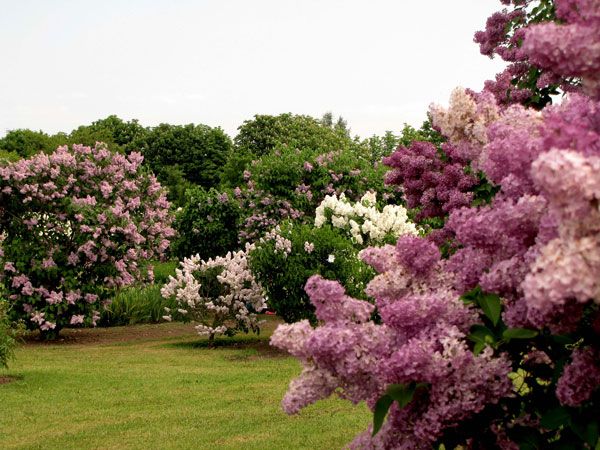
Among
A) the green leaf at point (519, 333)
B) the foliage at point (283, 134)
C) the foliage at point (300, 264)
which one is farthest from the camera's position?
the foliage at point (283, 134)

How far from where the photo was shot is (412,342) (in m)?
2.92

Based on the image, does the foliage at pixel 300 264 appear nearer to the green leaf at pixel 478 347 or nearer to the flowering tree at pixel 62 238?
the flowering tree at pixel 62 238

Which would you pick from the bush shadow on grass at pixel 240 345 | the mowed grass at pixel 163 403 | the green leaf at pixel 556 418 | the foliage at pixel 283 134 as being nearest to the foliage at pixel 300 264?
the bush shadow on grass at pixel 240 345

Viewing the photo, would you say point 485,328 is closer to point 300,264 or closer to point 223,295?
point 300,264

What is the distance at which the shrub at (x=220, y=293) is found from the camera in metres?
15.7

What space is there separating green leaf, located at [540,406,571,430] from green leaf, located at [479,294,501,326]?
0.33 metres

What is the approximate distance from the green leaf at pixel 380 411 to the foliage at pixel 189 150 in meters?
51.0

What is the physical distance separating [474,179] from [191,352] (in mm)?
10502

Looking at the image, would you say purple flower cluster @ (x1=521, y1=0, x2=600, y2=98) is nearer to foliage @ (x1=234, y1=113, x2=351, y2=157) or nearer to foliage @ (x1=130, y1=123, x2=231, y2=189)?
foliage @ (x1=234, y1=113, x2=351, y2=157)

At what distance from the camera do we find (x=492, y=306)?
2797 mm

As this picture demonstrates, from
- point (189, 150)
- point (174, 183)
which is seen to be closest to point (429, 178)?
point (174, 183)

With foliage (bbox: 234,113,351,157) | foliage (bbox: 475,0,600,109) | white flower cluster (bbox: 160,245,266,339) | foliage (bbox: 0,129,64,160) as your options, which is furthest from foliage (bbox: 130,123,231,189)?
foliage (bbox: 475,0,600,109)

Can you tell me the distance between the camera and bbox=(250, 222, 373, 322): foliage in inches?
577

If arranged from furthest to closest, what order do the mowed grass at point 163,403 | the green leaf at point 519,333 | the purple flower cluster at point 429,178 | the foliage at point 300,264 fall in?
the foliage at point 300,264 < the mowed grass at point 163,403 < the purple flower cluster at point 429,178 < the green leaf at point 519,333
